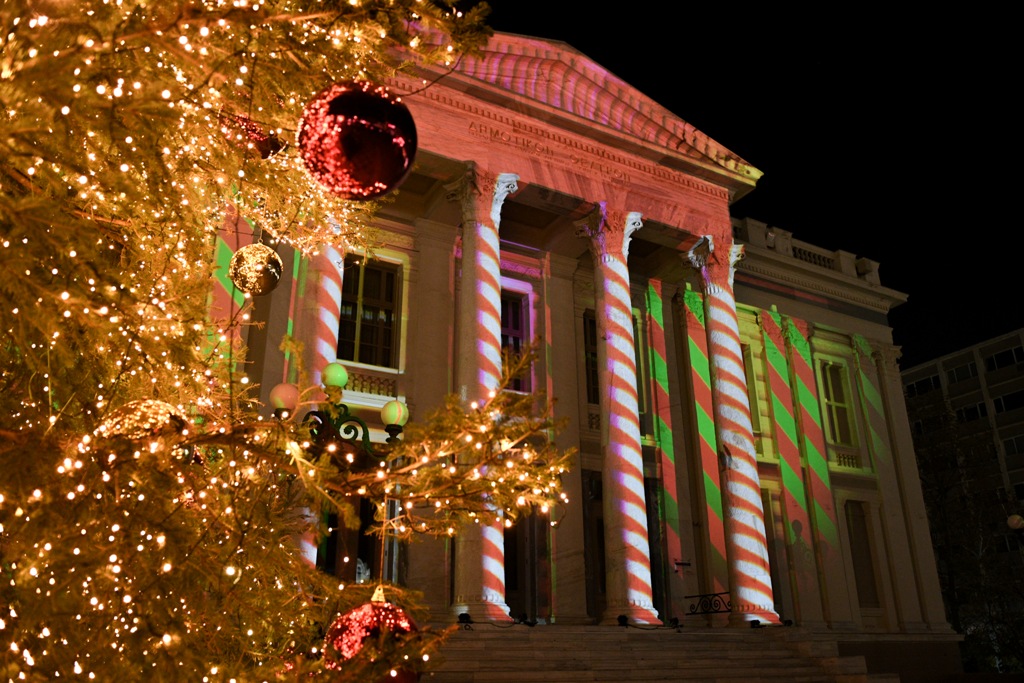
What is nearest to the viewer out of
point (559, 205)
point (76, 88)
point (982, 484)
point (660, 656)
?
point (76, 88)

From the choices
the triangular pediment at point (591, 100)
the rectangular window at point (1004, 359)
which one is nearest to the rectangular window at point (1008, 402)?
the rectangular window at point (1004, 359)

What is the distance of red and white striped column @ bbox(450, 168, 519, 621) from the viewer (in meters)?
11.4

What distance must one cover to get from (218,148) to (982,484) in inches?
1306

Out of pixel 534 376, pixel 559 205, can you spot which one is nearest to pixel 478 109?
pixel 559 205

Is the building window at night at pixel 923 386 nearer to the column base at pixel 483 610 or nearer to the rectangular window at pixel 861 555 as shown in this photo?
the rectangular window at pixel 861 555

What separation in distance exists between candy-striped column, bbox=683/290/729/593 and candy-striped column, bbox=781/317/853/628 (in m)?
2.87

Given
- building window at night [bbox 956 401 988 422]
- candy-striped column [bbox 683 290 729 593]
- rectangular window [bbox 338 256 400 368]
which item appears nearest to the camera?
rectangular window [bbox 338 256 400 368]

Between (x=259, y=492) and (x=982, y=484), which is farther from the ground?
(x=982, y=484)

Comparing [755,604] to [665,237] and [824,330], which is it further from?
[824,330]

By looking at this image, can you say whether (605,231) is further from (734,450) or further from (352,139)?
(352,139)

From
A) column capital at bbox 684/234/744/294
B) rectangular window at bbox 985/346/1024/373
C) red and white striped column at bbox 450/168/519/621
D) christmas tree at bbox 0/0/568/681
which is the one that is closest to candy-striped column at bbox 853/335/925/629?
column capital at bbox 684/234/744/294

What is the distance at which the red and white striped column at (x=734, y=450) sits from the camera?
1408cm

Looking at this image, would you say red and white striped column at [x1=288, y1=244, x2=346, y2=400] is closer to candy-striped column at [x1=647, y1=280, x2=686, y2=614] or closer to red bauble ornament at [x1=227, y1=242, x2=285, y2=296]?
red bauble ornament at [x1=227, y1=242, x2=285, y2=296]

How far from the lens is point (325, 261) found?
12.3m
